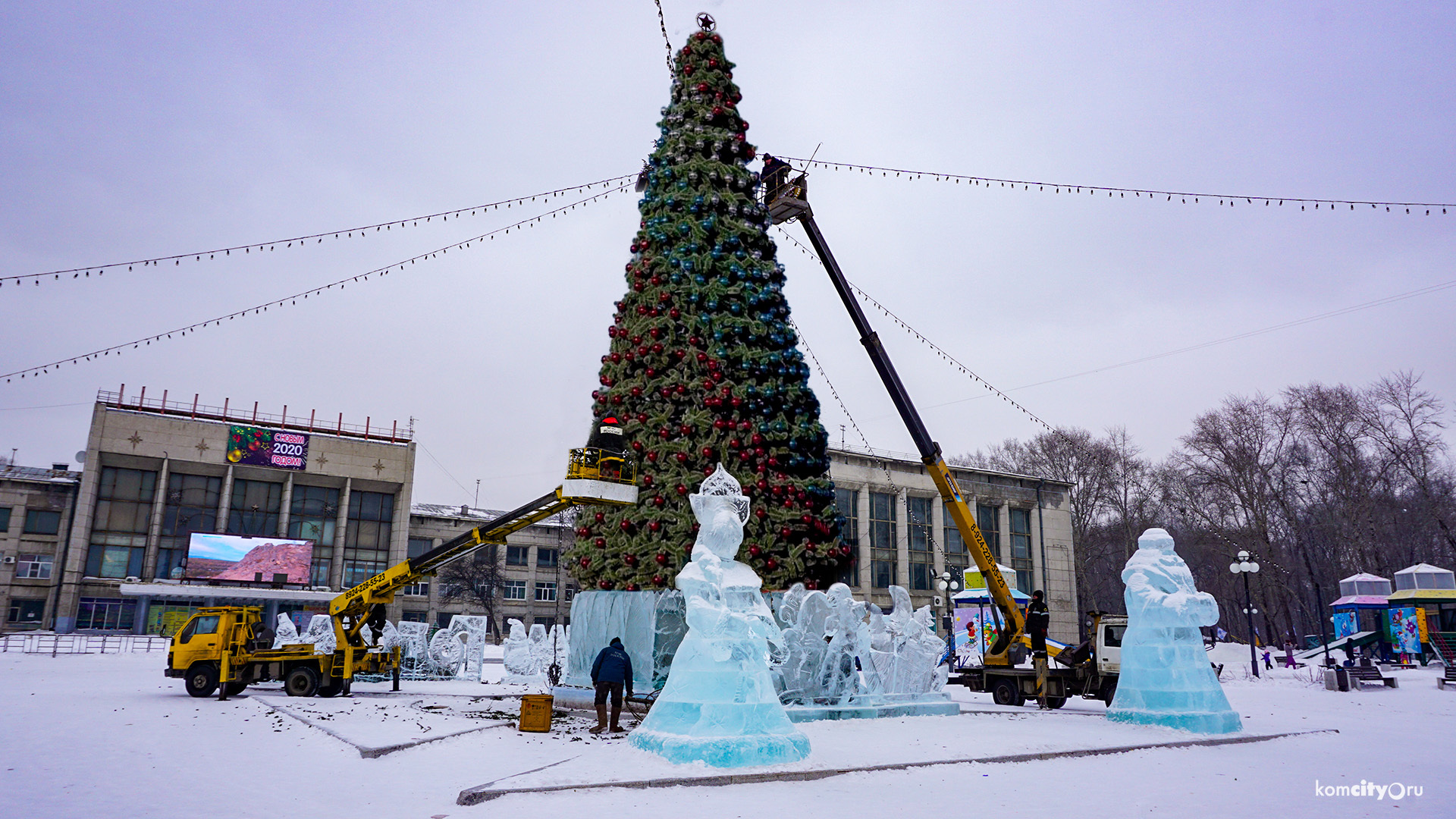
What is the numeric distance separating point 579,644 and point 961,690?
45.7 ft

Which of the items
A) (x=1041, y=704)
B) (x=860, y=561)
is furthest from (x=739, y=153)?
(x=860, y=561)

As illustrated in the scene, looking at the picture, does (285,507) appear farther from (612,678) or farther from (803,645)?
(612,678)

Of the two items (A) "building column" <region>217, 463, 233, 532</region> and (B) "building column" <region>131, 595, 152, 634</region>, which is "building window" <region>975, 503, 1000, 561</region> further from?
(B) "building column" <region>131, 595, 152, 634</region>

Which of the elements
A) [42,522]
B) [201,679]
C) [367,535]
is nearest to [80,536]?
[42,522]

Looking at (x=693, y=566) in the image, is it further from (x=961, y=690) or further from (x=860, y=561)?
(x=860, y=561)

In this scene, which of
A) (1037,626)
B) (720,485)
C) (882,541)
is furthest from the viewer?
(882,541)

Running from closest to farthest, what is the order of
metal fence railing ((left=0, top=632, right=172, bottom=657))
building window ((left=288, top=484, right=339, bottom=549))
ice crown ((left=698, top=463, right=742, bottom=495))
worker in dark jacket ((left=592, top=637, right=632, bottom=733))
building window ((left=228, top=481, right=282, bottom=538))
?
ice crown ((left=698, top=463, right=742, bottom=495)), worker in dark jacket ((left=592, top=637, right=632, bottom=733)), metal fence railing ((left=0, top=632, right=172, bottom=657)), building window ((left=228, top=481, right=282, bottom=538)), building window ((left=288, top=484, right=339, bottom=549))

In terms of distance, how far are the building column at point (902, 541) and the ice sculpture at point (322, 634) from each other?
32.7 metres

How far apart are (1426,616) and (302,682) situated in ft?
138

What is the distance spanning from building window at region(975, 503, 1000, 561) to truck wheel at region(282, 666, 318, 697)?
40.7 m

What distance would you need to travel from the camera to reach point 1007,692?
19.0 m

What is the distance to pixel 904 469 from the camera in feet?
163

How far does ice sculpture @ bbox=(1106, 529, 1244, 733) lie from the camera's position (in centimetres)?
1307

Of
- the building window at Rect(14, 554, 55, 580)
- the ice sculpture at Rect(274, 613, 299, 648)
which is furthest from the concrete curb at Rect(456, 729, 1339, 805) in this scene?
the building window at Rect(14, 554, 55, 580)
